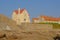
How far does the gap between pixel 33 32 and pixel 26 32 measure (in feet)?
0.45

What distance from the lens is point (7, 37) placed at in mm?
3232

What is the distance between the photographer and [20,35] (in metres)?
3.29

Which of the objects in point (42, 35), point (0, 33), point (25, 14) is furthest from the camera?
point (25, 14)

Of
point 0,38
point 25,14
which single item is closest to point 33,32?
point 0,38

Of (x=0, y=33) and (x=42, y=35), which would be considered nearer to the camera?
(x=0, y=33)

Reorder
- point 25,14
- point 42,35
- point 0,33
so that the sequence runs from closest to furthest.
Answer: point 0,33
point 42,35
point 25,14

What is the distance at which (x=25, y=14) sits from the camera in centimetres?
5559

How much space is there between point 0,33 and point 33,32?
0.65m

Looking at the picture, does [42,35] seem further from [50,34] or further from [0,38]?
[0,38]

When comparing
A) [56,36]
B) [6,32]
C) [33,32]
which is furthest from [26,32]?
[56,36]

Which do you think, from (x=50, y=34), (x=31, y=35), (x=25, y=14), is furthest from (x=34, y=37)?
(x=25, y=14)

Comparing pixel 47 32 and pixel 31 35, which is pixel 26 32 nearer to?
pixel 31 35

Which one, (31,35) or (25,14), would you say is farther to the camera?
(25,14)

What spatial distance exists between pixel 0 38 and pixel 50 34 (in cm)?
97
